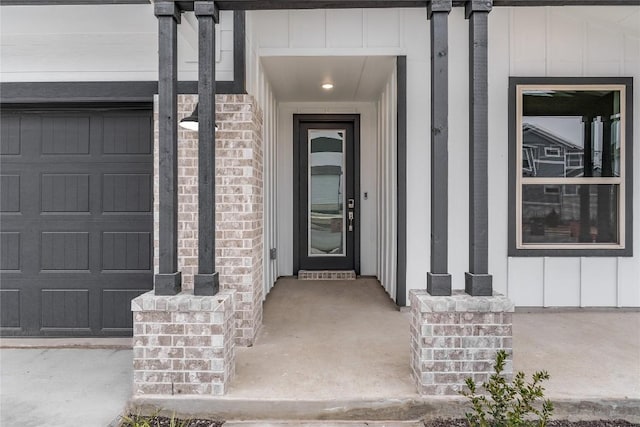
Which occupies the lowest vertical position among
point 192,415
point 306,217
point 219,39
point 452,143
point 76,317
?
point 192,415

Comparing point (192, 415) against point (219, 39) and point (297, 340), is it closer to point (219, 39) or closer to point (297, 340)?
point (297, 340)

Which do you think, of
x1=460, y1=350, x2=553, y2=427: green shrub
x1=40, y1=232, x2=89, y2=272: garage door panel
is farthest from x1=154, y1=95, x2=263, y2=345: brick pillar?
x1=460, y1=350, x2=553, y2=427: green shrub

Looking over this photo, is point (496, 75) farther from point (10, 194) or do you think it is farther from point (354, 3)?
point (10, 194)

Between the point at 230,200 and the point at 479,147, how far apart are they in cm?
184

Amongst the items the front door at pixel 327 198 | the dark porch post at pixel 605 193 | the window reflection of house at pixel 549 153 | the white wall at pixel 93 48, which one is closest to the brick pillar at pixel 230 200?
the white wall at pixel 93 48

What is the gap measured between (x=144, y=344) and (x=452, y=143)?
10.6 feet

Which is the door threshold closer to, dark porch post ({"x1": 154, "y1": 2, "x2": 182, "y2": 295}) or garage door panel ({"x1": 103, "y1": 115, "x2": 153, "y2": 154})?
garage door panel ({"x1": 103, "y1": 115, "x2": 153, "y2": 154})

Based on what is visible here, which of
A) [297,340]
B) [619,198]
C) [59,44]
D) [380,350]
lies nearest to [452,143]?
[619,198]

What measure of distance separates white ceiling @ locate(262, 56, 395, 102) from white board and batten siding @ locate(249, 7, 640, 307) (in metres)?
0.13

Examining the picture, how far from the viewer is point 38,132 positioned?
343 cm

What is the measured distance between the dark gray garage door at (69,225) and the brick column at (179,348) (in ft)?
4.14

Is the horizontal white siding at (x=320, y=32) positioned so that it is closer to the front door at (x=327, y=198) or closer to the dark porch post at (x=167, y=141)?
the dark porch post at (x=167, y=141)

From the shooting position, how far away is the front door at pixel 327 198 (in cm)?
566

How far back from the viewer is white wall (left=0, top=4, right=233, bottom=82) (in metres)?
3.03
